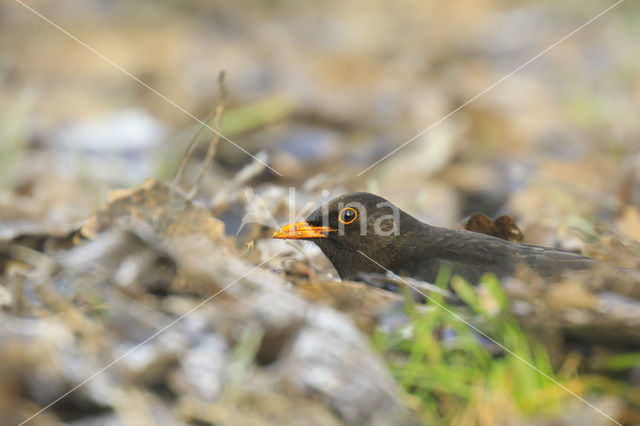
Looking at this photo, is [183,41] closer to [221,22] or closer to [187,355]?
[221,22]

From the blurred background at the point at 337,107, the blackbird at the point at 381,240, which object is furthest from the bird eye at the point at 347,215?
the blurred background at the point at 337,107

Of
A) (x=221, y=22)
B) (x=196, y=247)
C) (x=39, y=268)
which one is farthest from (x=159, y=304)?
(x=221, y=22)

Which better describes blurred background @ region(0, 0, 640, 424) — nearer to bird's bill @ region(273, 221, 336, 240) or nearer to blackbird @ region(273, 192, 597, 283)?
bird's bill @ region(273, 221, 336, 240)

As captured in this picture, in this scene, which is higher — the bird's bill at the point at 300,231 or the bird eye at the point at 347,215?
the bird eye at the point at 347,215

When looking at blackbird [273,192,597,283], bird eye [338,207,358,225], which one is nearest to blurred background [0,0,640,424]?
blackbird [273,192,597,283]

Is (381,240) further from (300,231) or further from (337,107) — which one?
(337,107)

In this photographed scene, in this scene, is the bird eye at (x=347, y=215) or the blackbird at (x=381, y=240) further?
the bird eye at (x=347, y=215)

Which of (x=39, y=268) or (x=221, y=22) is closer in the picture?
(x=39, y=268)

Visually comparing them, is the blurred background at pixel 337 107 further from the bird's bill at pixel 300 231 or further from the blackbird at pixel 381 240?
the blackbird at pixel 381 240
